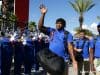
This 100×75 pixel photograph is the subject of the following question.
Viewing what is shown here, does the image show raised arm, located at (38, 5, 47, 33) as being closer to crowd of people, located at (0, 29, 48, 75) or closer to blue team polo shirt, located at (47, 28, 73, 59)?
blue team polo shirt, located at (47, 28, 73, 59)

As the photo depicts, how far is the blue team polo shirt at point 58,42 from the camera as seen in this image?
9852mm

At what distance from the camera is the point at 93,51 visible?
11.8 metres

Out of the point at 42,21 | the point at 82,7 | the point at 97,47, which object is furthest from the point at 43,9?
the point at 82,7

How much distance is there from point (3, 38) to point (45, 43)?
418 cm

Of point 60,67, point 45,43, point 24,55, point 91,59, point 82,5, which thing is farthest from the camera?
point 82,5

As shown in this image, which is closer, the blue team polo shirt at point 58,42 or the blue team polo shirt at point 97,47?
the blue team polo shirt at point 58,42

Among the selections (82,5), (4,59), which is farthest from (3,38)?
(82,5)

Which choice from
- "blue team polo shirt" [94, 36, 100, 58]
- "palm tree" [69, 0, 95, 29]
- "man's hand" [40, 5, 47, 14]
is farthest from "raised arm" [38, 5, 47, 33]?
"palm tree" [69, 0, 95, 29]

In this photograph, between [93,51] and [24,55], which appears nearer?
[93,51]

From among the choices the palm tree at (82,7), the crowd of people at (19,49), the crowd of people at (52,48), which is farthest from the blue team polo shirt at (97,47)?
the palm tree at (82,7)

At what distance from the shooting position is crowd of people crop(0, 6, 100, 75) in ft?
32.9

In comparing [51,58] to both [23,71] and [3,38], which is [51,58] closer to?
[3,38]

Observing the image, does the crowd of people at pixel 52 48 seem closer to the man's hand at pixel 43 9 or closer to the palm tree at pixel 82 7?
the man's hand at pixel 43 9

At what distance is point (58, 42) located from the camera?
32.8ft
